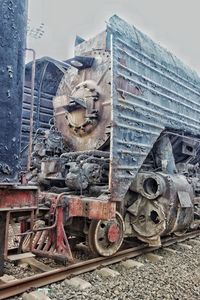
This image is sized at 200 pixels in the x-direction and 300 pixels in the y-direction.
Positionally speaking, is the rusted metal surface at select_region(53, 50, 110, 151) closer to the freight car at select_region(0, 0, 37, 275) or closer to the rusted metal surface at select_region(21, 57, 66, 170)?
the rusted metal surface at select_region(21, 57, 66, 170)

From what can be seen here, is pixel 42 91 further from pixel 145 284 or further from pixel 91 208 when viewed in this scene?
pixel 145 284

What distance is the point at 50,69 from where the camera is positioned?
6.52m

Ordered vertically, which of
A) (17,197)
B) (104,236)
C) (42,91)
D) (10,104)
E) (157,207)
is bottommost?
(104,236)

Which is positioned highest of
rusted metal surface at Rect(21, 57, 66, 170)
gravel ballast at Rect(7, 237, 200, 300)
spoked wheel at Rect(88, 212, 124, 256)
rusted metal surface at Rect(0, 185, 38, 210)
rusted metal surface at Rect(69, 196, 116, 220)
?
rusted metal surface at Rect(21, 57, 66, 170)

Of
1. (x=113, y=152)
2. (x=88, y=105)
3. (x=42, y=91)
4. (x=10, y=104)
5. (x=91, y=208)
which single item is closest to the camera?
(x=10, y=104)

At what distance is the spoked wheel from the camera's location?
4.00 m

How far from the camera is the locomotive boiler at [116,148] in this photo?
4039mm

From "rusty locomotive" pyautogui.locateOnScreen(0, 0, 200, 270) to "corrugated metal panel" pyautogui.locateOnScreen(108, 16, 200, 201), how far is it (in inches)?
0.6

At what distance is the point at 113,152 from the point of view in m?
4.01

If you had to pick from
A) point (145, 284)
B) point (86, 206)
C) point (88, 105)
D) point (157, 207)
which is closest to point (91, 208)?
point (86, 206)

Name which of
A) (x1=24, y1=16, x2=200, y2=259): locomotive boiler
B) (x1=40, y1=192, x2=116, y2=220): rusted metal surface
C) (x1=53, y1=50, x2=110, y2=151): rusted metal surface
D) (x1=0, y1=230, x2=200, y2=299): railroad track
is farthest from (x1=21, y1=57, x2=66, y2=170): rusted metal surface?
(x1=0, y1=230, x2=200, y2=299): railroad track

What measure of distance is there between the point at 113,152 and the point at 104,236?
114 cm

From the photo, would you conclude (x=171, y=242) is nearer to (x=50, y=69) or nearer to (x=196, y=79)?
(x=196, y=79)

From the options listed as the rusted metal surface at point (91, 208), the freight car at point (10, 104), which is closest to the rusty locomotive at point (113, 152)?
the rusted metal surface at point (91, 208)
